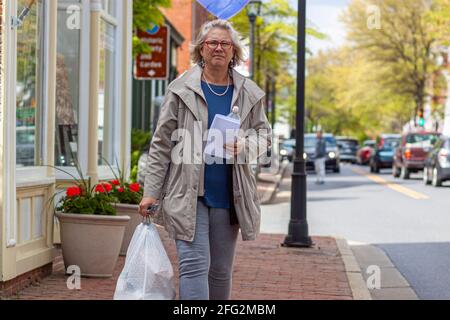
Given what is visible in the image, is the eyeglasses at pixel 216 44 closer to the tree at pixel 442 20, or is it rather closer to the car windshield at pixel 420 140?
the car windshield at pixel 420 140

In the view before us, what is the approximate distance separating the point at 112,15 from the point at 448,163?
18616 mm

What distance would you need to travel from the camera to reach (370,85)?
208ft

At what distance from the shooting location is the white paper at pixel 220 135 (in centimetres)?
534

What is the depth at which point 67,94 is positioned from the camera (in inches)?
438

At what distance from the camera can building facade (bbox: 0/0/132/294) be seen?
7.76m

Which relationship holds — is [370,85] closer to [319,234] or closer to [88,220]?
[319,234]

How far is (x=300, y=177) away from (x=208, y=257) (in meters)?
7.42

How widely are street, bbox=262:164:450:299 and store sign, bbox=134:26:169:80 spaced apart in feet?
11.7

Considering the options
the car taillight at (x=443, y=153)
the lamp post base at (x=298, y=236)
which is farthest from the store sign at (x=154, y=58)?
the car taillight at (x=443, y=153)

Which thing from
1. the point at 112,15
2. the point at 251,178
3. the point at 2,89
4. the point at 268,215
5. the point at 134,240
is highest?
the point at 112,15

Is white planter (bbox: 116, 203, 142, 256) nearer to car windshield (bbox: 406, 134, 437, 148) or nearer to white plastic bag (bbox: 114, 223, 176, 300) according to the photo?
white plastic bag (bbox: 114, 223, 176, 300)

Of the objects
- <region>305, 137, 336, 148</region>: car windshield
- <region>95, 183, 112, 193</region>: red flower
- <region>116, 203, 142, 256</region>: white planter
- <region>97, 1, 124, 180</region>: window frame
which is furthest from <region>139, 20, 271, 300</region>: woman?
<region>305, 137, 336, 148</region>: car windshield

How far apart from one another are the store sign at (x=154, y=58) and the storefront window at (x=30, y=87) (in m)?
10.7
